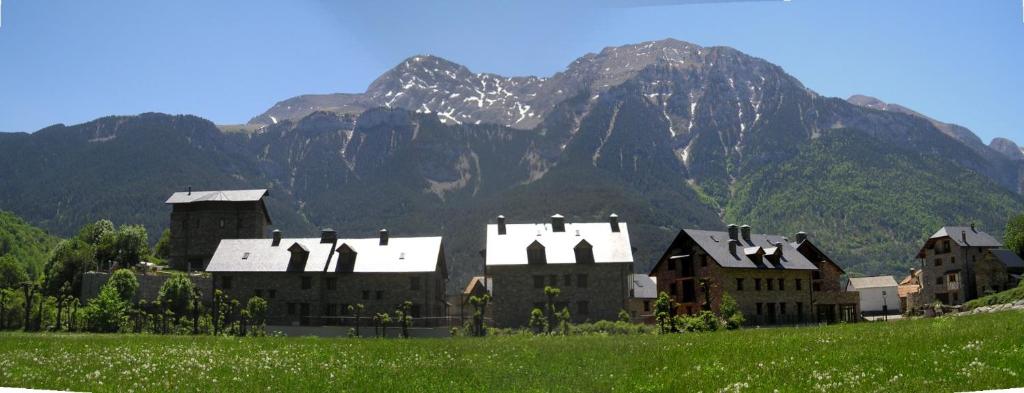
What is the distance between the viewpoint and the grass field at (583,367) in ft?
41.7

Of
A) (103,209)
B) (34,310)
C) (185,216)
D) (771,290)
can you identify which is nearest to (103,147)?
(103,209)

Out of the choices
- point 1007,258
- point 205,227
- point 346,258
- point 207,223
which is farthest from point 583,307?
point 1007,258

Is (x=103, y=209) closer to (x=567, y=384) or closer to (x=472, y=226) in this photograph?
(x=472, y=226)

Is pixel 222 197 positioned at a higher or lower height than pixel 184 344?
higher

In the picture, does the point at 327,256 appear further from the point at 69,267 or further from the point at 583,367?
the point at 583,367

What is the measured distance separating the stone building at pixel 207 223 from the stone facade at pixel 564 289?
25.8m

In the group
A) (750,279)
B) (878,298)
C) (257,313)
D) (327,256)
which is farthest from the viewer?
(878,298)

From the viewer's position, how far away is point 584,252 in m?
55.3

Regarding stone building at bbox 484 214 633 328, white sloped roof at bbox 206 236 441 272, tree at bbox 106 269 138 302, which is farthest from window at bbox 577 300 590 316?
tree at bbox 106 269 138 302

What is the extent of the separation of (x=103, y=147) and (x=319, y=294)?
159710 millimetres

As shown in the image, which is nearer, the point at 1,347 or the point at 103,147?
the point at 1,347

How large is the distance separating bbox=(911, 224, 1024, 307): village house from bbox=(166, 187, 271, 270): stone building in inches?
2195

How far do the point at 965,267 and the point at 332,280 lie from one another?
162 ft

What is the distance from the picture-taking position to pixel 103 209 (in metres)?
169
